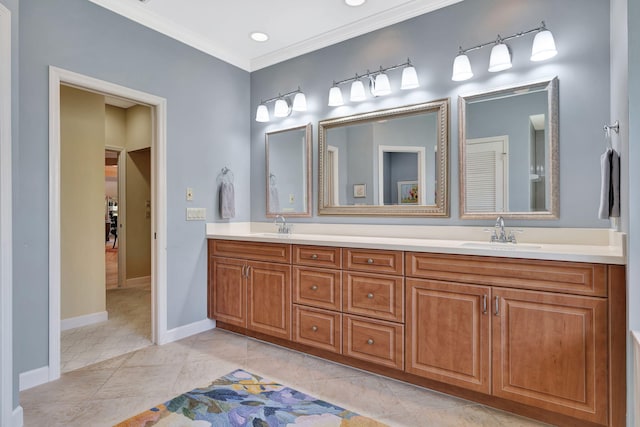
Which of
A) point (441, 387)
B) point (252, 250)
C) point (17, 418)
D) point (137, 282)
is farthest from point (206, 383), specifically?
point (137, 282)

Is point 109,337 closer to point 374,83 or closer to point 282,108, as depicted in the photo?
point 282,108


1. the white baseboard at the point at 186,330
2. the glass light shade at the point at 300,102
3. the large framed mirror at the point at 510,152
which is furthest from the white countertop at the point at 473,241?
the glass light shade at the point at 300,102

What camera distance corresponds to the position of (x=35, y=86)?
2209mm

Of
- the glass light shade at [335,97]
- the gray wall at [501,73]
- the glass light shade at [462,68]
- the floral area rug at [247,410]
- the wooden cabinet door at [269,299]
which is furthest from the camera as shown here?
the glass light shade at [335,97]

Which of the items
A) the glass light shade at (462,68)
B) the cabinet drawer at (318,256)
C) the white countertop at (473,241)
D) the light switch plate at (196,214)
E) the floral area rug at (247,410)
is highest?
the glass light shade at (462,68)

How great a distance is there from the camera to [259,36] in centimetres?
312

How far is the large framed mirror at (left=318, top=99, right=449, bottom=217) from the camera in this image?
261 centimetres

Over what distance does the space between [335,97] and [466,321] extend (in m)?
2.03

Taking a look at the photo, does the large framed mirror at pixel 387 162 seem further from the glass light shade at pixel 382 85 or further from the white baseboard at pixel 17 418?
the white baseboard at pixel 17 418

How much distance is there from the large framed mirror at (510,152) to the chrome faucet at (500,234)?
0.24 feet

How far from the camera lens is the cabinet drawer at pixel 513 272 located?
64.4 inches

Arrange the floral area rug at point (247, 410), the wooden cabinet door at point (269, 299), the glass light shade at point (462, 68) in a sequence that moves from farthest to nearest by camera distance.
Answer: the wooden cabinet door at point (269, 299) → the glass light shade at point (462, 68) → the floral area rug at point (247, 410)

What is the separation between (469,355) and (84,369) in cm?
252

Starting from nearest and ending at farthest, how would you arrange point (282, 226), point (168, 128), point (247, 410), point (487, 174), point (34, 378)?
point (247, 410) < point (34, 378) < point (487, 174) < point (168, 128) < point (282, 226)
